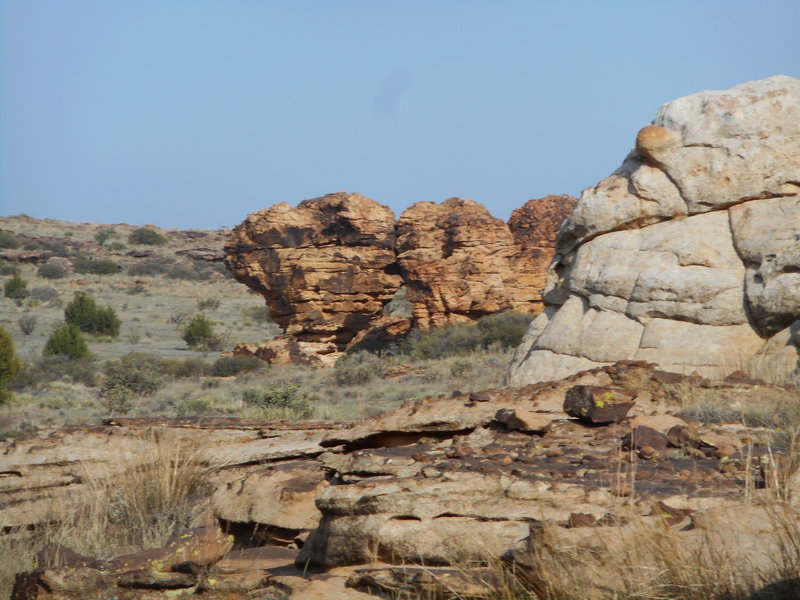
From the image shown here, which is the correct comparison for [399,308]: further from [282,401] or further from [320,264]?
[282,401]

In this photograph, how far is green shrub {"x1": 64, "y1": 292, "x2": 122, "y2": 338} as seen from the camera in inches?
1209

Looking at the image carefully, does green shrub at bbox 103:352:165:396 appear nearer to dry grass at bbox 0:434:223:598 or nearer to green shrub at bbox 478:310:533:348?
green shrub at bbox 478:310:533:348

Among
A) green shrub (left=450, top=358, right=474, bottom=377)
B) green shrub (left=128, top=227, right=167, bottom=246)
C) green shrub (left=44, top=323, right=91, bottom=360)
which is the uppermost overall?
green shrub (left=128, top=227, right=167, bottom=246)

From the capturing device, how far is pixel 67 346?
24594 mm

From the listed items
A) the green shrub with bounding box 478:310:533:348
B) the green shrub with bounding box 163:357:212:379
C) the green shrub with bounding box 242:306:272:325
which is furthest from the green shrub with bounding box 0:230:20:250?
the green shrub with bounding box 478:310:533:348

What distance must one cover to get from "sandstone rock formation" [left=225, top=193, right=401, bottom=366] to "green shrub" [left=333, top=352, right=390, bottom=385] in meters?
1.85

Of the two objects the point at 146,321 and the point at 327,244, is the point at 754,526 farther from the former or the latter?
the point at 146,321

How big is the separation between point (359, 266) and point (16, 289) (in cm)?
1804

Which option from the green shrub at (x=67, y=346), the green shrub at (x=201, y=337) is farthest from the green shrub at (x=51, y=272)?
the green shrub at (x=67, y=346)

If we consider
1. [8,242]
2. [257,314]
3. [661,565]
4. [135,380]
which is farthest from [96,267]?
[661,565]

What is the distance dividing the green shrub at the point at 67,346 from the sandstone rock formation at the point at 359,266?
13.5 feet

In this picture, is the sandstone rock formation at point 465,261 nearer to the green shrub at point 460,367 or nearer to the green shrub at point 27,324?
the green shrub at point 460,367

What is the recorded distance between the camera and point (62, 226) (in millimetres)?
63125

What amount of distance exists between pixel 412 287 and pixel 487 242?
8.14 feet
